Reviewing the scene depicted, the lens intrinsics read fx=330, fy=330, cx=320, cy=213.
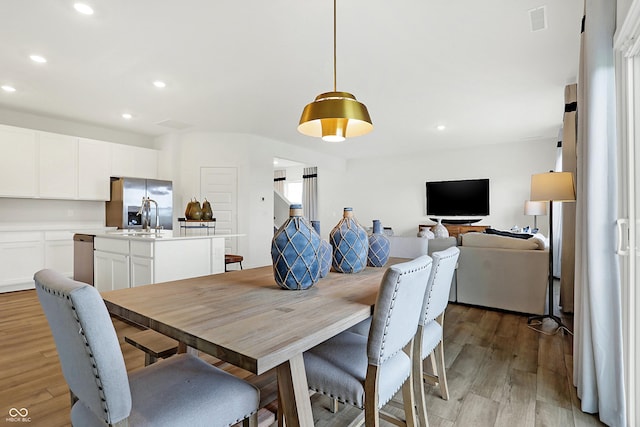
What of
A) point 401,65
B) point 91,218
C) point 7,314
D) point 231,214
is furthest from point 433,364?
point 91,218

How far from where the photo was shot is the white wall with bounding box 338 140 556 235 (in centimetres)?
666

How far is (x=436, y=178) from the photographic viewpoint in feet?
25.1

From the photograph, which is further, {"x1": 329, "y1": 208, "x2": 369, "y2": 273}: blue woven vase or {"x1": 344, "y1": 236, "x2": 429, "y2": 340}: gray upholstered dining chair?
{"x1": 344, "y1": 236, "x2": 429, "y2": 340}: gray upholstered dining chair

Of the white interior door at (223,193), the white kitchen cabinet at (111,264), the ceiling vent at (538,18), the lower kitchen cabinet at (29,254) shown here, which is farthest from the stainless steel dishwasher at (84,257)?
the ceiling vent at (538,18)

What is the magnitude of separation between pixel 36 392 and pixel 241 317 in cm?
178

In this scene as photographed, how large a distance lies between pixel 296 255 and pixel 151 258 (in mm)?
2043

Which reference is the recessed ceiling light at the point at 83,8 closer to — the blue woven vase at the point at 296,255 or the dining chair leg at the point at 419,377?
the blue woven vase at the point at 296,255

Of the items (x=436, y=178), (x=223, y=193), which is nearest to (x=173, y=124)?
(x=223, y=193)

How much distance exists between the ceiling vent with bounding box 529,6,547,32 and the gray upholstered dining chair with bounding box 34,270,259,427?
3.11 metres

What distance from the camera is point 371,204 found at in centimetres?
852

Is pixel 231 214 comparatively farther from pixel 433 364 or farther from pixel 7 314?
pixel 433 364

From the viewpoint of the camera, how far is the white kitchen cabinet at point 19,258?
4402 millimetres

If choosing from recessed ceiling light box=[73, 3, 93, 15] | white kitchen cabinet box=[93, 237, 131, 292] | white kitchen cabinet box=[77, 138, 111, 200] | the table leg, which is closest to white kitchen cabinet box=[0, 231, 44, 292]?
white kitchen cabinet box=[77, 138, 111, 200]

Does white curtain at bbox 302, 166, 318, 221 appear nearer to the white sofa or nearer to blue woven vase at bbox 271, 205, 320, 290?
the white sofa
